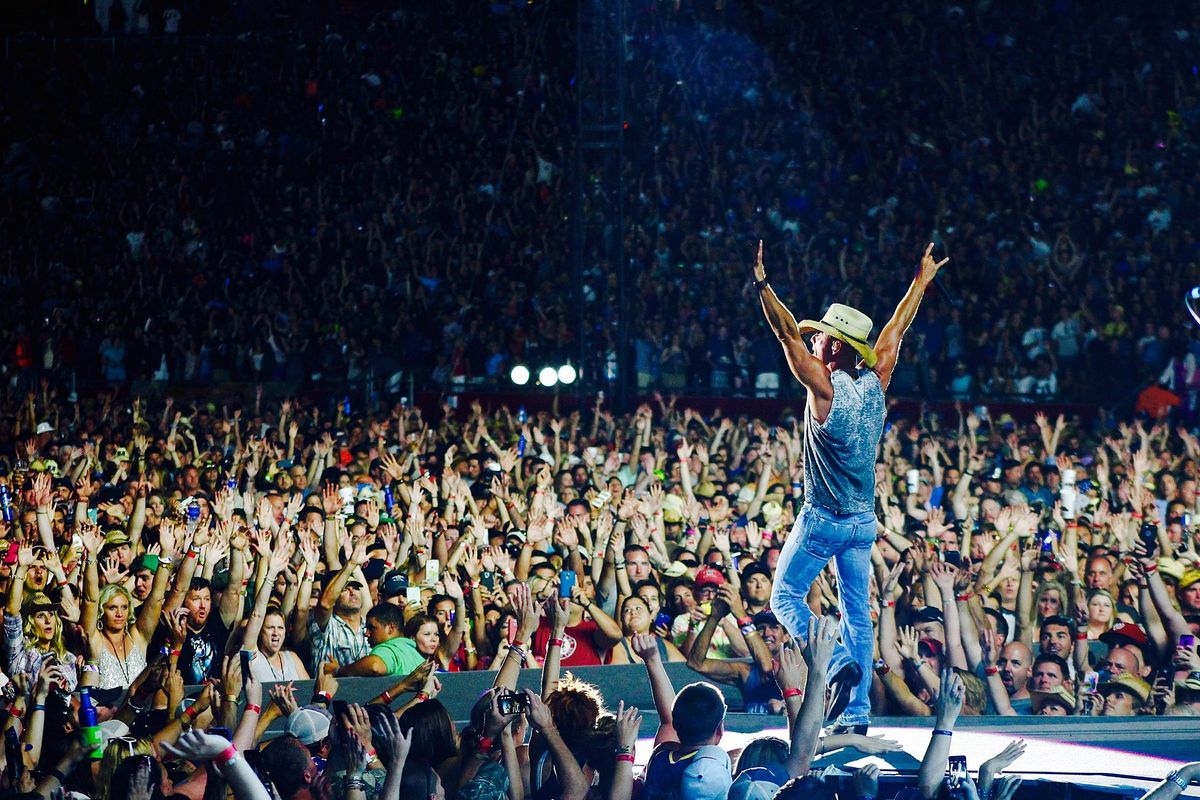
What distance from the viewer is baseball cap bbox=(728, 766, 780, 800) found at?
5242mm

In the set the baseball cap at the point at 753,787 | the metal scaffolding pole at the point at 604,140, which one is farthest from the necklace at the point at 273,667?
the metal scaffolding pole at the point at 604,140

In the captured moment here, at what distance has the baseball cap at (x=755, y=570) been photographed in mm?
7875

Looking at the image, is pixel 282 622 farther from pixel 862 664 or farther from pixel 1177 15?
pixel 1177 15

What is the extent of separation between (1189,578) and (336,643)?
441cm

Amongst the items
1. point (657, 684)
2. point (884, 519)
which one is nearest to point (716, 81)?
point (884, 519)

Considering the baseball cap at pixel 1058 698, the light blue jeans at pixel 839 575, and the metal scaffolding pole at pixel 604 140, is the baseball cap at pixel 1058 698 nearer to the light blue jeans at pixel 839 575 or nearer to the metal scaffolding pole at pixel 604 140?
the light blue jeans at pixel 839 575

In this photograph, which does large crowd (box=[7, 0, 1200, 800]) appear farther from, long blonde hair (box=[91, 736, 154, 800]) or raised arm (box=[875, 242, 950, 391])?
raised arm (box=[875, 242, 950, 391])

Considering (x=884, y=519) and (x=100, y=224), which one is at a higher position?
(x=100, y=224)

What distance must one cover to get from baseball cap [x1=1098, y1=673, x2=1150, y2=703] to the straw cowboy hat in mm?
1779

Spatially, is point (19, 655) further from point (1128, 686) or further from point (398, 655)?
point (1128, 686)

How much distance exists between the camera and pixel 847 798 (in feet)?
18.4

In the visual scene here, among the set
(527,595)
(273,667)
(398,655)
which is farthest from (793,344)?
(273,667)

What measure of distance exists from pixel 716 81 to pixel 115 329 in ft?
25.3

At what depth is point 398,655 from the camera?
720cm
